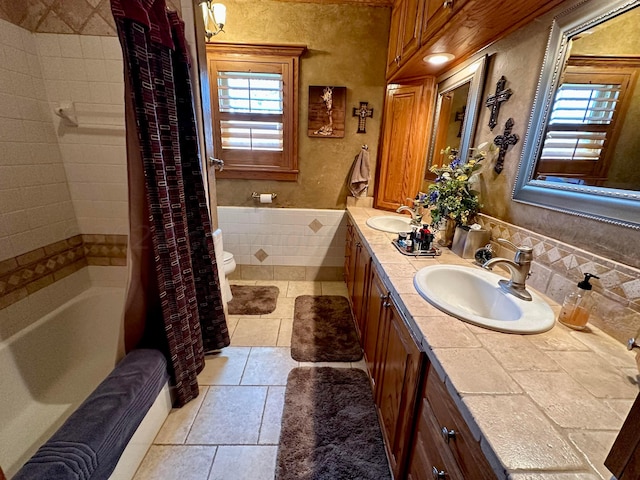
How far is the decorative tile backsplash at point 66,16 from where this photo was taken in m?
1.46

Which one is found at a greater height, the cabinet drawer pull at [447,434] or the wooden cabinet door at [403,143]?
the wooden cabinet door at [403,143]

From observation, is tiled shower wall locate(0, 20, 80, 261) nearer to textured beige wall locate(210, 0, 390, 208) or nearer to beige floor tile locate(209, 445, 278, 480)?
textured beige wall locate(210, 0, 390, 208)

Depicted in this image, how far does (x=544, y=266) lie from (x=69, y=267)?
8.45 ft

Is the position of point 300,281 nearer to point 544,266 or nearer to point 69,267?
point 69,267

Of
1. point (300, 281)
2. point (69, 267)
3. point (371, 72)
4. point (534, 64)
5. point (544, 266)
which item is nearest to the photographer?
point (544, 266)

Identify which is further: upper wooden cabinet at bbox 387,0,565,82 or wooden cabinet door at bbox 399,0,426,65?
wooden cabinet door at bbox 399,0,426,65

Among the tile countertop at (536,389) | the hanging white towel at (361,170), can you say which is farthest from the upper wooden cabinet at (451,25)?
the tile countertop at (536,389)

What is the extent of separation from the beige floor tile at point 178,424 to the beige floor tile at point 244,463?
23 cm

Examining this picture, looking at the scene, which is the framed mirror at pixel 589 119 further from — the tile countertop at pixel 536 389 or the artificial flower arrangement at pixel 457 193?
the tile countertop at pixel 536 389

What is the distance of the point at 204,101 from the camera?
5.29 feet

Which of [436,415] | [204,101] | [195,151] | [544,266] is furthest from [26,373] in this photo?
[544,266]

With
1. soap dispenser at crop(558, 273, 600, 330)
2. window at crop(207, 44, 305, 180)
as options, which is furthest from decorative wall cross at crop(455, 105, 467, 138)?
window at crop(207, 44, 305, 180)

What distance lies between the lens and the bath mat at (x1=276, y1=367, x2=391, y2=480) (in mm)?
1240

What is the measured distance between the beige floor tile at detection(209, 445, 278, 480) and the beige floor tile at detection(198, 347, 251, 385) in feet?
1.40
